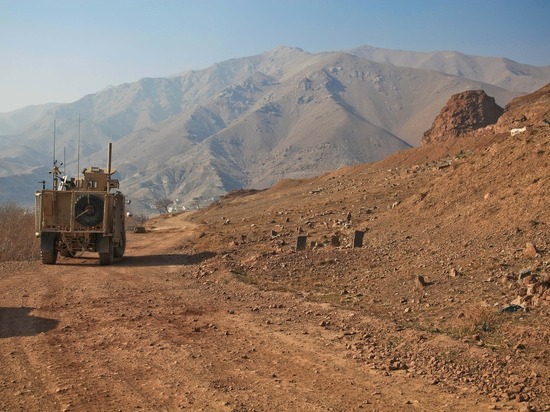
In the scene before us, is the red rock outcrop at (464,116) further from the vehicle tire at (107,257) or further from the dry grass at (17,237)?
the vehicle tire at (107,257)

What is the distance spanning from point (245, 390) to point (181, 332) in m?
3.26

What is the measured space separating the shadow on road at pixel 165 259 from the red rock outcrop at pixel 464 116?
4626 centimetres

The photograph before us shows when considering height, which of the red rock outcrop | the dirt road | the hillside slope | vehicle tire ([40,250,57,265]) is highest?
the red rock outcrop

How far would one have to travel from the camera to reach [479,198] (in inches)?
755

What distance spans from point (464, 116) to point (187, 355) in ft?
198

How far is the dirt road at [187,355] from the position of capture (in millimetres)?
7457

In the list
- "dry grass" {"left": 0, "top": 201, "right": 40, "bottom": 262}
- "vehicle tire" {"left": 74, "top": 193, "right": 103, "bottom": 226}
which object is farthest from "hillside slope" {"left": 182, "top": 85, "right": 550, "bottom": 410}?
"dry grass" {"left": 0, "top": 201, "right": 40, "bottom": 262}

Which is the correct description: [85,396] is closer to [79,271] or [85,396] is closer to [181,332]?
[181,332]

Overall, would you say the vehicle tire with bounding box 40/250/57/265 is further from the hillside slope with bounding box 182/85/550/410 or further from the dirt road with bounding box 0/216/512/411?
the hillside slope with bounding box 182/85/550/410

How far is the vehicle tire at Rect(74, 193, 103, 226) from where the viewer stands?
2025 centimetres

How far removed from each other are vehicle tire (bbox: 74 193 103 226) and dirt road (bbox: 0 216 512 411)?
475cm

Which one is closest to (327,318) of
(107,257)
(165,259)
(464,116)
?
(107,257)

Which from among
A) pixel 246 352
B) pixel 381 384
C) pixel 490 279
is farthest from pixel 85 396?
pixel 490 279

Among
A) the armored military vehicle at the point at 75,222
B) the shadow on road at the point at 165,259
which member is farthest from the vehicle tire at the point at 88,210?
the shadow on road at the point at 165,259
